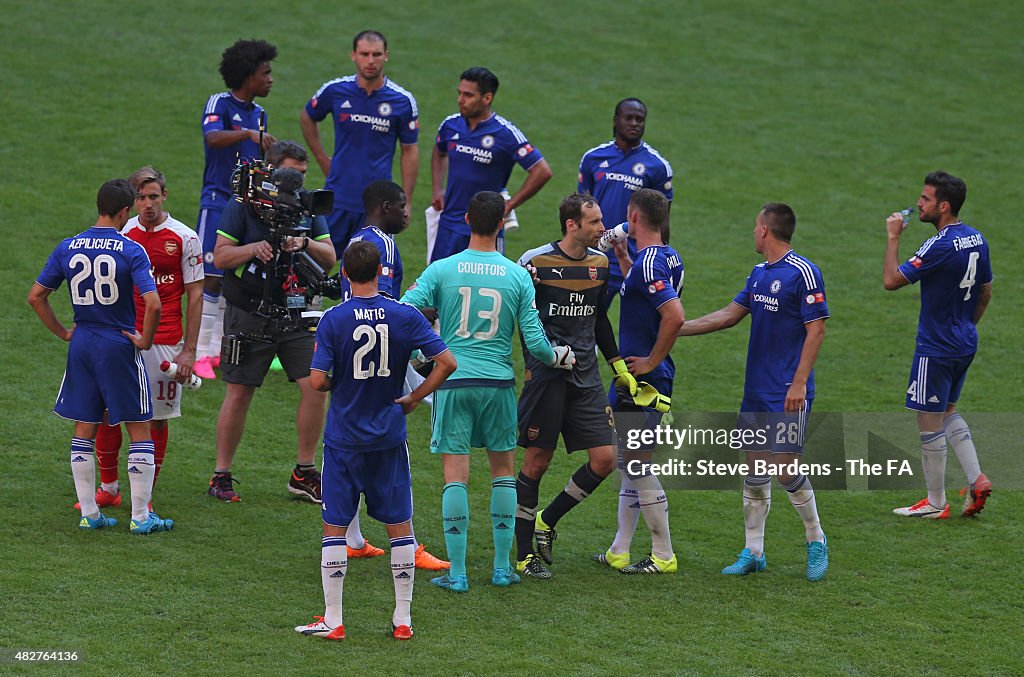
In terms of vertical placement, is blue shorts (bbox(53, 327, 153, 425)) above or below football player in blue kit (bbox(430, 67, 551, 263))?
below

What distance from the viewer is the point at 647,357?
308 inches

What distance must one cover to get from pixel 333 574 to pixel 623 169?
4.69 m

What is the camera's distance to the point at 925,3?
23.1 metres

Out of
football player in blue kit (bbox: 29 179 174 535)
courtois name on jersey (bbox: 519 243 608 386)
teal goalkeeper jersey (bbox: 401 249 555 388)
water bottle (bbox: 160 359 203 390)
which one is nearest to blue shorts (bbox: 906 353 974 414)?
courtois name on jersey (bbox: 519 243 608 386)

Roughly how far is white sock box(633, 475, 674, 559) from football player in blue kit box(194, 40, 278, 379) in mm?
4400

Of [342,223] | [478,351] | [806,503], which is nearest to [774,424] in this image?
[806,503]

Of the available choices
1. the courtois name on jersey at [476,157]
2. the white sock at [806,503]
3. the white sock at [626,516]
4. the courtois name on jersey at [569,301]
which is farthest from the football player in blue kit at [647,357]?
the courtois name on jersey at [476,157]

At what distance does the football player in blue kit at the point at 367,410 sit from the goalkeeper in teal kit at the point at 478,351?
0.60 meters

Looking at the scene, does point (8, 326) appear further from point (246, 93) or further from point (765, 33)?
point (765, 33)

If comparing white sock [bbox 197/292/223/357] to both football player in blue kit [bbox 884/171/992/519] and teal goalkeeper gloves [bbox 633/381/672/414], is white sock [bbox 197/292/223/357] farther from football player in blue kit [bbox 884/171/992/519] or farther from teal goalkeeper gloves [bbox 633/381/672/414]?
football player in blue kit [bbox 884/171/992/519]

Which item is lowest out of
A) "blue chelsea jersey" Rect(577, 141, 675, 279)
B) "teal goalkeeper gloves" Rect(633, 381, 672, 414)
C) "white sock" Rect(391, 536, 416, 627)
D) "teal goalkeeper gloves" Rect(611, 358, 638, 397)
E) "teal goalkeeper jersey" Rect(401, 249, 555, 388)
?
"white sock" Rect(391, 536, 416, 627)

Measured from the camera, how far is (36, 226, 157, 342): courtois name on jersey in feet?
25.0

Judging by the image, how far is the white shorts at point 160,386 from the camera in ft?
27.3

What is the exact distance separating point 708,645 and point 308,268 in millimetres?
3390
